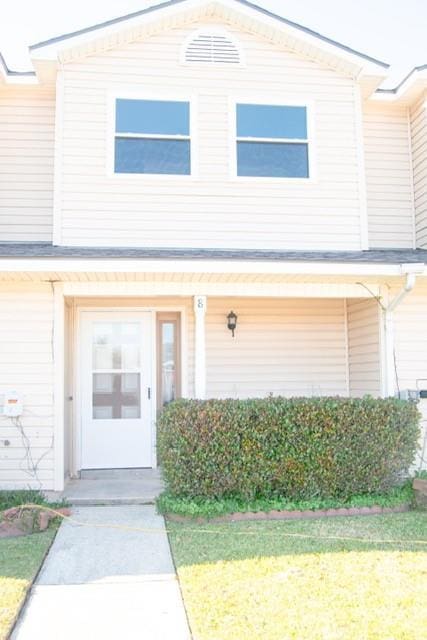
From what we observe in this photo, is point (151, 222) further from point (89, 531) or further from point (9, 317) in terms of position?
point (89, 531)

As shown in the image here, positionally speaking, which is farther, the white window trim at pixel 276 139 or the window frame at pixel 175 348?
the window frame at pixel 175 348

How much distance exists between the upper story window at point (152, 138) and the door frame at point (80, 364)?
6.20 ft

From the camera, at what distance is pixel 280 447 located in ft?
21.1

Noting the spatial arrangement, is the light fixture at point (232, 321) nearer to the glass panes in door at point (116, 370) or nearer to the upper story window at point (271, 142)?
the glass panes in door at point (116, 370)

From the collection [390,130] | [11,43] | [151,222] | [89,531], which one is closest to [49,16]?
[11,43]

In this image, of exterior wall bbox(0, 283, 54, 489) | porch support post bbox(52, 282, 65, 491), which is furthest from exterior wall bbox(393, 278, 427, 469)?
exterior wall bbox(0, 283, 54, 489)

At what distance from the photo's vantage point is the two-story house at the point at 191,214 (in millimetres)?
7262

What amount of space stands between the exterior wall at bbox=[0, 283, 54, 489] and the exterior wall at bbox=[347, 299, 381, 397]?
4039 mm

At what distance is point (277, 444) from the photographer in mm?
6441

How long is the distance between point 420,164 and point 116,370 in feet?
17.6

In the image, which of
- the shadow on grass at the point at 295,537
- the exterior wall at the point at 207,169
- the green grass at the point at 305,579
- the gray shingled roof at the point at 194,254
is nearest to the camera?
the green grass at the point at 305,579

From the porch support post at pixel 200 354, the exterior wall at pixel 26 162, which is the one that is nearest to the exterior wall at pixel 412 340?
the porch support post at pixel 200 354

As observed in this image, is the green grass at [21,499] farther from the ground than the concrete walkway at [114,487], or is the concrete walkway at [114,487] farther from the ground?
the green grass at [21,499]

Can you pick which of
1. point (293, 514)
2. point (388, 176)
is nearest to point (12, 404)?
point (293, 514)
